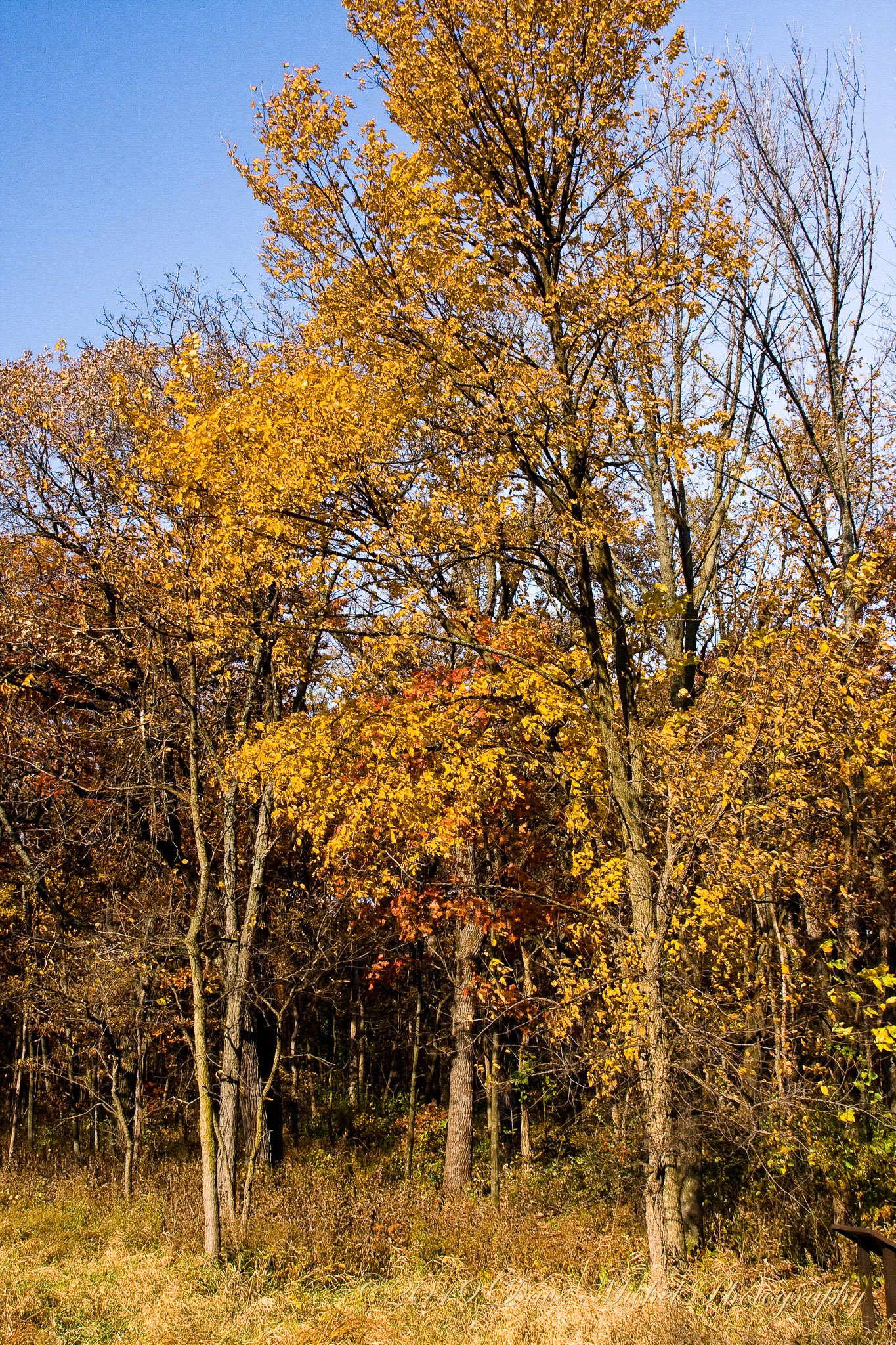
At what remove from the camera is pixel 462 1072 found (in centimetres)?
1402

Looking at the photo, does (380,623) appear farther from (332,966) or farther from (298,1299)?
(298,1299)

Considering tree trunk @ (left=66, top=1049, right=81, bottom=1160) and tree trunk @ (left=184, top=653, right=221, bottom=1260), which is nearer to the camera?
tree trunk @ (left=184, top=653, right=221, bottom=1260)

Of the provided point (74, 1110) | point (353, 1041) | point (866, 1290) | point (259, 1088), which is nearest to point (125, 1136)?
point (259, 1088)

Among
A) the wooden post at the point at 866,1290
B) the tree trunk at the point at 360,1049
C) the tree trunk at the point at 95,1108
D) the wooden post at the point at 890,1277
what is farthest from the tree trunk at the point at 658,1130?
the tree trunk at the point at 360,1049

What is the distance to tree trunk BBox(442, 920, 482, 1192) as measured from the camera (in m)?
Answer: 13.3

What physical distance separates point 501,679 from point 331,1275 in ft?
19.8

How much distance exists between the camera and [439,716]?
10266mm

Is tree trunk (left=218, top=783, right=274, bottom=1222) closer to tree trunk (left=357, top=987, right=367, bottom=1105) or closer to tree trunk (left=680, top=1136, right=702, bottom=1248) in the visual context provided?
tree trunk (left=680, top=1136, right=702, bottom=1248)

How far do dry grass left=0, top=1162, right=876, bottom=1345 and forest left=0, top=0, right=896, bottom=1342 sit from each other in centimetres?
10

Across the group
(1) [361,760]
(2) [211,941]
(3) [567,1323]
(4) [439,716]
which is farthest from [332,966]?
(3) [567,1323]

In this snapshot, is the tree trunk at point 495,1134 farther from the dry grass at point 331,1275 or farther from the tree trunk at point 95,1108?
the tree trunk at point 95,1108

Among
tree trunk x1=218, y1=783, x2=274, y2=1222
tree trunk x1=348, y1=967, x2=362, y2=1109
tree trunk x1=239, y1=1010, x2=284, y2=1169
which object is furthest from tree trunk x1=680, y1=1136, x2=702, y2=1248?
tree trunk x1=348, y1=967, x2=362, y2=1109

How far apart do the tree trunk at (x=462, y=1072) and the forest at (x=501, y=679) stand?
72mm

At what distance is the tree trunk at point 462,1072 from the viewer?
13297 mm
